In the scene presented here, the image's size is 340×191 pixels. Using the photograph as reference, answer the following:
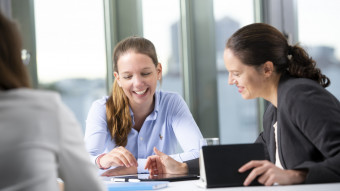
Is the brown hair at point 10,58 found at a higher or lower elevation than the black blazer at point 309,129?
higher

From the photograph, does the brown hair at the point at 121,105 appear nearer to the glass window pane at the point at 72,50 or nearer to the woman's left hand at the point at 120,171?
the woman's left hand at the point at 120,171

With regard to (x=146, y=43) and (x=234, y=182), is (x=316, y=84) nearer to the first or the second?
(x=234, y=182)

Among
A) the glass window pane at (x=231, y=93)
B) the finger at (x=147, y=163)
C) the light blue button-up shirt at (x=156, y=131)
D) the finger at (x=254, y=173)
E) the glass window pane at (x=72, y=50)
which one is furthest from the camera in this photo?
the glass window pane at (x=231, y=93)

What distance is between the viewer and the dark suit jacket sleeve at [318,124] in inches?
66.2

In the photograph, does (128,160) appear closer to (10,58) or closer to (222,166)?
(222,166)

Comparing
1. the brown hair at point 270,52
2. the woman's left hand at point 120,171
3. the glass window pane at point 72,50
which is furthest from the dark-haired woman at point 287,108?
the glass window pane at point 72,50

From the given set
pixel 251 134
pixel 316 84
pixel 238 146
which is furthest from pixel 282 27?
pixel 238 146

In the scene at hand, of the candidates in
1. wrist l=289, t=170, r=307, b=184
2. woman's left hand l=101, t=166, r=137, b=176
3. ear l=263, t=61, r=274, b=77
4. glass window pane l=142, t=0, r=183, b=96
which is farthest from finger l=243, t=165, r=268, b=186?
glass window pane l=142, t=0, r=183, b=96

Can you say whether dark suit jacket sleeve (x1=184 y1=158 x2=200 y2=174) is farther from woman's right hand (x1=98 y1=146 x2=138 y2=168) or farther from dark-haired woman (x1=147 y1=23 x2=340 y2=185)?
woman's right hand (x1=98 y1=146 x2=138 y2=168)

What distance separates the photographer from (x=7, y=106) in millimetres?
931

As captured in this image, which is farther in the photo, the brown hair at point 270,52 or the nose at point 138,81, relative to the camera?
the nose at point 138,81

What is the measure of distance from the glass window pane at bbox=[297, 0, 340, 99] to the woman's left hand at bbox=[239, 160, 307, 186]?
2823 millimetres

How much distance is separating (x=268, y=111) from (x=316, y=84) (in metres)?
0.46

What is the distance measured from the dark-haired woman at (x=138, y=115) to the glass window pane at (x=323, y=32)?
1959mm
